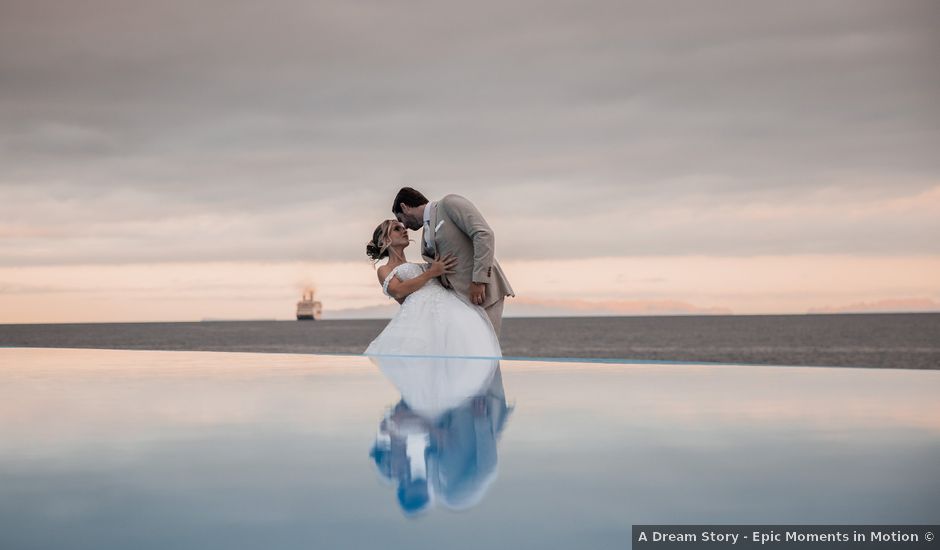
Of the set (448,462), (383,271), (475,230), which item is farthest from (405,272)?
(448,462)

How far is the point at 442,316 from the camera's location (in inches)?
335

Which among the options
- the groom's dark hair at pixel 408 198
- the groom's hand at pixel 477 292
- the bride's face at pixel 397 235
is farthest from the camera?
the bride's face at pixel 397 235

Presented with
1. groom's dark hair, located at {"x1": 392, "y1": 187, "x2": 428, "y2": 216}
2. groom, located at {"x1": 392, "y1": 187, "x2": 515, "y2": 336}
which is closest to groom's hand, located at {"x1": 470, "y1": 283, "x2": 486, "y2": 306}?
groom, located at {"x1": 392, "y1": 187, "x2": 515, "y2": 336}

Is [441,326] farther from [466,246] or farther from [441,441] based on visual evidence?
[441,441]

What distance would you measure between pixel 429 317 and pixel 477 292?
0.78m

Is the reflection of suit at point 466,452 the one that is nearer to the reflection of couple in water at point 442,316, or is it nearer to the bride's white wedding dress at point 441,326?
the reflection of couple in water at point 442,316

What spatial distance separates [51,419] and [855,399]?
405cm

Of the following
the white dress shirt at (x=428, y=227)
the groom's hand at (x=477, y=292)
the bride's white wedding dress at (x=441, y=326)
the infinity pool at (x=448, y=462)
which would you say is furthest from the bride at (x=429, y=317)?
the infinity pool at (x=448, y=462)

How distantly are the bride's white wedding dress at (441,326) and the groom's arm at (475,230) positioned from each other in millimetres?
714

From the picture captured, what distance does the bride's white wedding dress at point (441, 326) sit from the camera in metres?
8.45

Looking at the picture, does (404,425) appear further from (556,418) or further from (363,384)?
(363,384)

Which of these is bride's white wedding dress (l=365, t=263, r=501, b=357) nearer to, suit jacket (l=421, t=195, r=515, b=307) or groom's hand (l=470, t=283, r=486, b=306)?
suit jacket (l=421, t=195, r=515, b=307)

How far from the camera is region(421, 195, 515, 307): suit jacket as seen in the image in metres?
7.65

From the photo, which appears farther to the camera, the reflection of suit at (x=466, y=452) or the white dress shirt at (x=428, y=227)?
the white dress shirt at (x=428, y=227)
